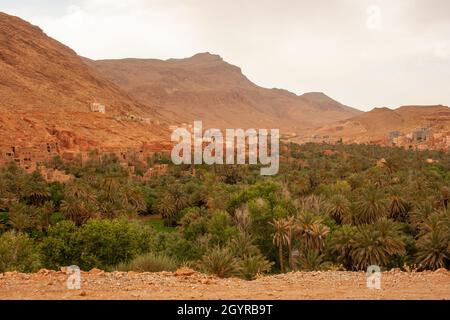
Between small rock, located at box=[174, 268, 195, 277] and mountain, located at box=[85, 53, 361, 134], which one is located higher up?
mountain, located at box=[85, 53, 361, 134]

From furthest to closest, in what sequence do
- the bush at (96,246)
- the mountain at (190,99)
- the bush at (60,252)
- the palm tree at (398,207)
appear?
1. the mountain at (190,99)
2. the palm tree at (398,207)
3. the bush at (60,252)
4. the bush at (96,246)

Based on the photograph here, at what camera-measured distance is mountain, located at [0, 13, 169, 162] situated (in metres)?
59.0

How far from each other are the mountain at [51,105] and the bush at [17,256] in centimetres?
3987

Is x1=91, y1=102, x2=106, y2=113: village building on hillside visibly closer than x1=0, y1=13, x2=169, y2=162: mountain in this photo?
No

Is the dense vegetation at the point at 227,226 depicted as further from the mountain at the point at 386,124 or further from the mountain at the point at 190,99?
the mountain at the point at 190,99

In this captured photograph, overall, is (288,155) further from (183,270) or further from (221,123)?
(221,123)

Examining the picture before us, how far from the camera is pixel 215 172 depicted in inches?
2157

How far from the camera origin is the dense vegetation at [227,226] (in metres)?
17.9

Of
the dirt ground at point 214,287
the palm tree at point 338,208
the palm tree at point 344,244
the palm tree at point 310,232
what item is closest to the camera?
the dirt ground at point 214,287

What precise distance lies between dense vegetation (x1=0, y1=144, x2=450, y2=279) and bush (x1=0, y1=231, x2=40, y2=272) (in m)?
0.05

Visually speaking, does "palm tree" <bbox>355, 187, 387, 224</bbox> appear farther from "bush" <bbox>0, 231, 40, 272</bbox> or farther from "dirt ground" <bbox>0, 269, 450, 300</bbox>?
"bush" <bbox>0, 231, 40, 272</bbox>

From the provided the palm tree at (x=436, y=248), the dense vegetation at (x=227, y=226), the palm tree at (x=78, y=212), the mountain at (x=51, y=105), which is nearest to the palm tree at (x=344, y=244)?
the dense vegetation at (x=227, y=226)

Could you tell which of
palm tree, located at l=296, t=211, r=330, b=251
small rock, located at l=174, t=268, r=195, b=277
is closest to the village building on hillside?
palm tree, located at l=296, t=211, r=330, b=251
